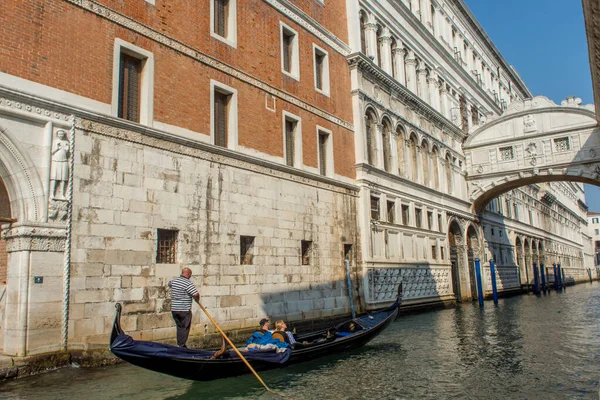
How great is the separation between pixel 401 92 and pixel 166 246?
1332 centimetres

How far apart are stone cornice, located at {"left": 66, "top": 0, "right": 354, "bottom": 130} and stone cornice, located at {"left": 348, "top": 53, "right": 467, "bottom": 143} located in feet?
11.0

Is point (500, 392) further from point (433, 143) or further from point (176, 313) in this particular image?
point (433, 143)

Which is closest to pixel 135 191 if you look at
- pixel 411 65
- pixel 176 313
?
pixel 176 313

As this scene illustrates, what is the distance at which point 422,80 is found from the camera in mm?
23266

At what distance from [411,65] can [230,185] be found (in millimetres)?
13418

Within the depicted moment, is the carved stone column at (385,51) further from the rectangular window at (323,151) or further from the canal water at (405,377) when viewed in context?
the canal water at (405,377)

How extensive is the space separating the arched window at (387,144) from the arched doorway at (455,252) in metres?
6.82

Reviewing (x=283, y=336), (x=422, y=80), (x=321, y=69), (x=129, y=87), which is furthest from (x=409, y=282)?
(x=129, y=87)

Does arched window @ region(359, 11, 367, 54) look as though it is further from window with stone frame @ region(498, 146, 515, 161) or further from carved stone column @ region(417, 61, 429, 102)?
window with stone frame @ region(498, 146, 515, 161)

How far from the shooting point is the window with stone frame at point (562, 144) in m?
23.4

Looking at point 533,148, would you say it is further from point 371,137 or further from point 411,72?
point 371,137

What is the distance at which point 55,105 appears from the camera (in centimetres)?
834

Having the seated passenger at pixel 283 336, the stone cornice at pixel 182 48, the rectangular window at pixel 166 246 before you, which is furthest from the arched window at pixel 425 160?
the seated passenger at pixel 283 336

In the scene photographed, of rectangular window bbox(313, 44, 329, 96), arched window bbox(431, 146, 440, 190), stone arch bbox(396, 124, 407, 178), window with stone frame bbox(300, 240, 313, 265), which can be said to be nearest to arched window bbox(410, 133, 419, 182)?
stone arch bbox(396, 124, 407, 178)
